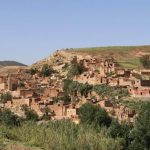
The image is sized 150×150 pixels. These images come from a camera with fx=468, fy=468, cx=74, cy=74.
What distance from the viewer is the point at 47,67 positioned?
55.9 metres

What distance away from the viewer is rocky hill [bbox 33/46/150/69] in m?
63.2

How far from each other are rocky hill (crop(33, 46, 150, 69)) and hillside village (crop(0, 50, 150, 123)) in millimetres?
10054

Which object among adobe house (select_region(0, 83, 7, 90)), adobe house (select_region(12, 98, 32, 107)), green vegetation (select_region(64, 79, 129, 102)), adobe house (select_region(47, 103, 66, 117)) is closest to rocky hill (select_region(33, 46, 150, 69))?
adobe house (select_region(0, 83, 7, 90))

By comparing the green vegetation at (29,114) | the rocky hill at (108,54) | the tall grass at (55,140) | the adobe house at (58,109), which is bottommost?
the green vegetation at (29,114)

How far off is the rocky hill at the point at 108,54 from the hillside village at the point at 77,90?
10.1m

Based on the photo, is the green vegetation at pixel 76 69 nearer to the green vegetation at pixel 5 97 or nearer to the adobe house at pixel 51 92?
the adobe house at pixel 51 92

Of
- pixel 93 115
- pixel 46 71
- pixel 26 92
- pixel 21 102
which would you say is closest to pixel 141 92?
pixel 93 115

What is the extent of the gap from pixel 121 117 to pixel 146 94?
236 inches

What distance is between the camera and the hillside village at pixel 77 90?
1348 inches

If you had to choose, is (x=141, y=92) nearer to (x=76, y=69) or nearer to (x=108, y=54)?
(x=76, y=69)

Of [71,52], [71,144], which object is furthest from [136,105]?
[71,52]

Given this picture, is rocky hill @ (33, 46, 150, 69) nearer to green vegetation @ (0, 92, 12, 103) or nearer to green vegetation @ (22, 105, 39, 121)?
green vegetation @ (0, 92, 12, 103)

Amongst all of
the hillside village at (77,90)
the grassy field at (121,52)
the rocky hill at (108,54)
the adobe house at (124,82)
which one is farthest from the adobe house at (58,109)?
the grassy field at (121,52)

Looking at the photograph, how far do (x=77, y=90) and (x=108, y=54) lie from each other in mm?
29060
